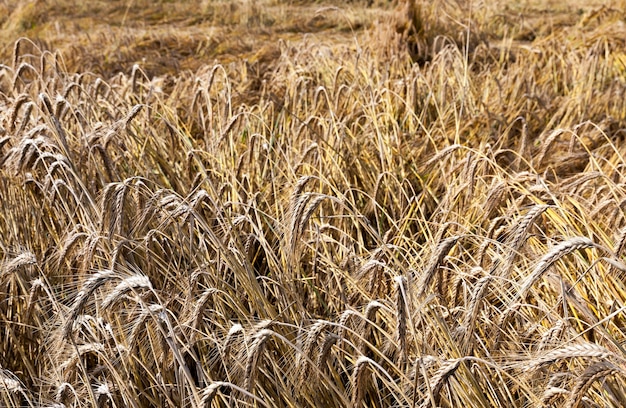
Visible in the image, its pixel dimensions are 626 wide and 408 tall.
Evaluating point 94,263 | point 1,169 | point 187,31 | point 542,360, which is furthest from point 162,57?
point 542,360

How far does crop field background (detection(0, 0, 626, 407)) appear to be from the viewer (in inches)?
70.2

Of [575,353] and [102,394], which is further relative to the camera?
[102,394]

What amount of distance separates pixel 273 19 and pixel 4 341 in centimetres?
855

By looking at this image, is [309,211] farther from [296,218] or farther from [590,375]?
[590,375]

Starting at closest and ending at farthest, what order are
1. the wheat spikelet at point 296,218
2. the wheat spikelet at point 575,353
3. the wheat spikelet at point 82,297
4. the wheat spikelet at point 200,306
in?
the wheat spikelet at point 575,353, the wheat spikelet at point 82,297, the wheat spikelet at point 200,306, the wheat spikelet at point 296,218

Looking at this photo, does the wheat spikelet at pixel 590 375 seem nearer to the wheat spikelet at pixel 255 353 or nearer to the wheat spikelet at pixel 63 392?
the wheat spikelet at pixel 255 353

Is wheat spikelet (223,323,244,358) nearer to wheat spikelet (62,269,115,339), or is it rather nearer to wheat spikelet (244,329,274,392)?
wheat spikelet (244,329,274,392)

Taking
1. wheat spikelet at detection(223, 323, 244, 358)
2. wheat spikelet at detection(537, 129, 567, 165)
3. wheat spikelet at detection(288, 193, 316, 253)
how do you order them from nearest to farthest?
wheat spikelet at detection(223, 323, 244, 358), wheat spikelet at detection(288, 193, 316, 253), wheat spikelet at detection(537, 129, 567, 165)

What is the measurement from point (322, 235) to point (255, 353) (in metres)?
0.87

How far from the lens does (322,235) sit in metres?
2.40

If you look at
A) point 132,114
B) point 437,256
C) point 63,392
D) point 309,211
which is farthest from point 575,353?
point 132,114

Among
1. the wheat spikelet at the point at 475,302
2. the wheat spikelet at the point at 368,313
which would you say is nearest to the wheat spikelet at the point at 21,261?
the wheat spikelet at the point at 368,313

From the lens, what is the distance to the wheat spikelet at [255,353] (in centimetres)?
156

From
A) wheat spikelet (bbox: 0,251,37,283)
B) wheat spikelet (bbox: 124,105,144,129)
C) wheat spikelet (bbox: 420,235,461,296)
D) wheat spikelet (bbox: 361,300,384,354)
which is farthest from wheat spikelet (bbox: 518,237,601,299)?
wheat spikelet (bbox: 124,105,144,129)
